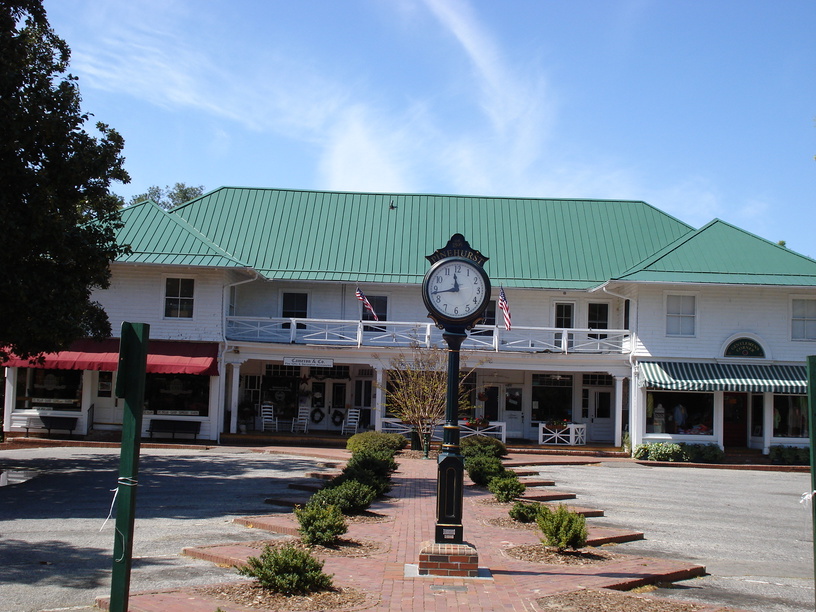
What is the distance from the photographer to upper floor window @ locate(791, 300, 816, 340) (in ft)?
90.4

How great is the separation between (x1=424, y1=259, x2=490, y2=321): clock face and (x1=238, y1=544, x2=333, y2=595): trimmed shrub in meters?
3.27

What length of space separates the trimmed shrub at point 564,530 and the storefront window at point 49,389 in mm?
21734

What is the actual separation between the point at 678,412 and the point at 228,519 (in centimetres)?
1931

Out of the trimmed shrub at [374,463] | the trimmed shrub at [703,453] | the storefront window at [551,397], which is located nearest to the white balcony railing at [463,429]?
the storefront window at [551,397]

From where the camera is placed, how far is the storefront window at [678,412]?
28.0 metres

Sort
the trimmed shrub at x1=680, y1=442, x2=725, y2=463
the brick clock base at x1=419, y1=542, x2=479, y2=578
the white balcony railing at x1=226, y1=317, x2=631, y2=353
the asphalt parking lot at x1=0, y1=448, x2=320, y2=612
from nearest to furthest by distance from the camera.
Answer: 1. the asphalt parking lot at x1=0, y1=448, x2=320, y2=612
2. the brick clock base at x1=419, y1=542, x2=479, y2=578
3. the trimmed shrub at x1=680, y1=442, x2=725, y2=463
4. the white balcony railing at x1=226, y1=317, x2=631, y2=353

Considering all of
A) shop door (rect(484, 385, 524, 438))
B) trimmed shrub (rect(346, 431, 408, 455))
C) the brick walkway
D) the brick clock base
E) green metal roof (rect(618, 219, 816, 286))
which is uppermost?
green metal roof (rect(618, 219, 816, 286))

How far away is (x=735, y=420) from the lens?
29.4 metres

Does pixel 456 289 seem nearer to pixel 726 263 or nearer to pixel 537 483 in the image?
pixel 537 483

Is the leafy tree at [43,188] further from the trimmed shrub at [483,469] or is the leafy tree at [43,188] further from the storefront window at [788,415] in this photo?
the storefront window at [788,415]

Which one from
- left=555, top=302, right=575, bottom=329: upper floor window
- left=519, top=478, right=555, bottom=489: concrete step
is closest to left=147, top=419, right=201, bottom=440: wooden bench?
left=519, top=478, right=555, bottom=489: concrete step

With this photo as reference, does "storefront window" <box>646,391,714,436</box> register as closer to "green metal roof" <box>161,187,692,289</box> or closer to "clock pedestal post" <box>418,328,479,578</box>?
"green metal roof" <box>161,187,692,289</box>

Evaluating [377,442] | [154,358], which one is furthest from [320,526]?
[154,358]

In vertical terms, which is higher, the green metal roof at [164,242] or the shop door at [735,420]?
the green metal roof at [164,242]
